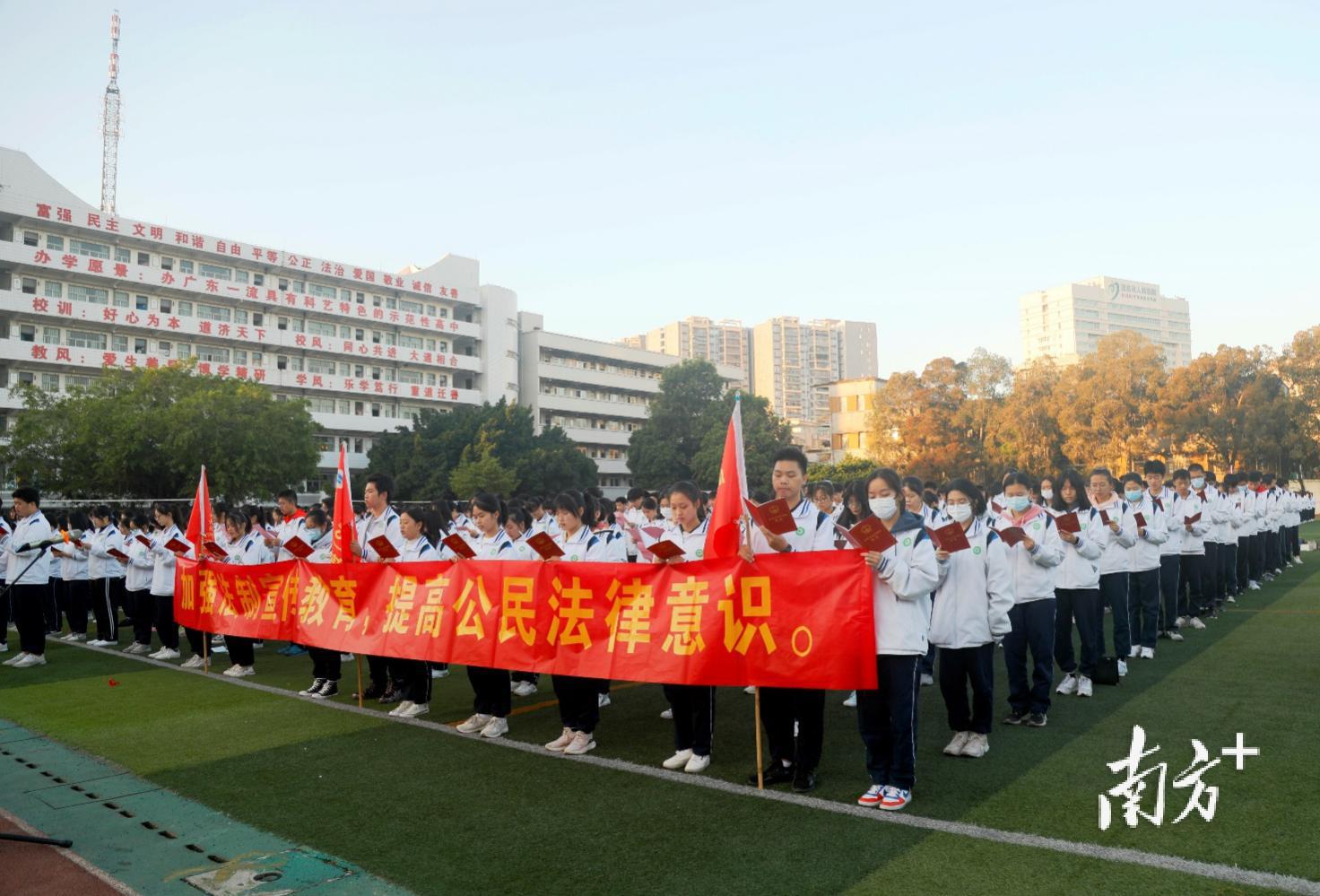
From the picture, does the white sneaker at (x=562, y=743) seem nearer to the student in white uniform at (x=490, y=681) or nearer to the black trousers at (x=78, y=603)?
the student in white uniform at (x=490, y=681)

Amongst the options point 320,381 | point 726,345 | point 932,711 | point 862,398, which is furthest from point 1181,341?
point 932,711

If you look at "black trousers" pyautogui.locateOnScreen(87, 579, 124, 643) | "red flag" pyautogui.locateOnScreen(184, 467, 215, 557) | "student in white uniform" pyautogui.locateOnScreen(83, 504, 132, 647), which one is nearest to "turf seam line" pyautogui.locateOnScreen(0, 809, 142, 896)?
"red flag" pyautogui.locateOnScreen(184, 467, 215, 557)

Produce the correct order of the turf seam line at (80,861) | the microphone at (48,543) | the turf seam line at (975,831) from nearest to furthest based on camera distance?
the turf seam line at (975,831)
the turf seam line at (80,861)
the microphone at (48,543)

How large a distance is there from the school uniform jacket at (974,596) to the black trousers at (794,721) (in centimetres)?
103

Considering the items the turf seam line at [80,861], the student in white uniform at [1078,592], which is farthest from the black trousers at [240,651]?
the student in white uniform at [1078,592]

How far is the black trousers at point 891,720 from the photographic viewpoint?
193 inches

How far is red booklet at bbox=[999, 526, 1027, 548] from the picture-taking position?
6453mm

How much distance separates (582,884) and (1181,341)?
179m

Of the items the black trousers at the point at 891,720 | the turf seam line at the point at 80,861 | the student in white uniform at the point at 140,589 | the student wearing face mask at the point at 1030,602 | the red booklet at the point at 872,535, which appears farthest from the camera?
the student in white uniform at the point at 140,589

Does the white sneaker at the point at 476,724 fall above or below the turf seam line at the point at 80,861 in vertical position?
above

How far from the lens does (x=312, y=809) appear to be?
5.24 metres

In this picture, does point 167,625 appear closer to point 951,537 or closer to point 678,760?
point 678,760

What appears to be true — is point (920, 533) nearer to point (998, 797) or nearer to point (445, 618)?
point (998, 797)

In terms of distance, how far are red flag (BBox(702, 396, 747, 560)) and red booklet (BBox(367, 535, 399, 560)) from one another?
11.3 feet
